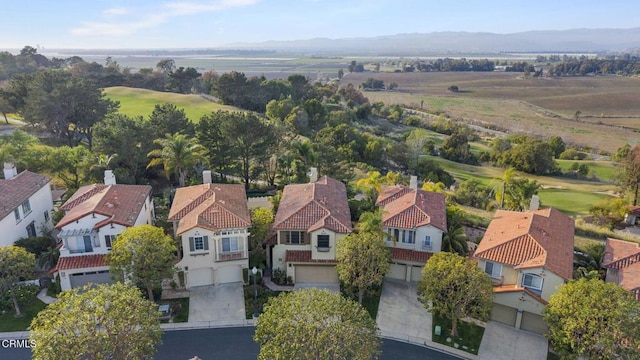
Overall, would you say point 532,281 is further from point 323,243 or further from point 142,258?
point 142,258

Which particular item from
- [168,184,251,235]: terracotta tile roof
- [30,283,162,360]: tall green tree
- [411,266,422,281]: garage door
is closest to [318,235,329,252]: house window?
[168,184,251,235]: terracotta tile roof

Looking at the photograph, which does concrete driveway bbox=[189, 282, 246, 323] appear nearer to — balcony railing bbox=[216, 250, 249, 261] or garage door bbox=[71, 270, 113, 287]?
balcony railing bbox=[216, 250, 249, 261]

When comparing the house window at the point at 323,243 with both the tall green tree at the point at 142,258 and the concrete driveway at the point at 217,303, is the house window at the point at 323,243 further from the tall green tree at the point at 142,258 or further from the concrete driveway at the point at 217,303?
the tall green tree at the point at 142,258

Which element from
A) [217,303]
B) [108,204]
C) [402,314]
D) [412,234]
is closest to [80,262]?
[108,204]

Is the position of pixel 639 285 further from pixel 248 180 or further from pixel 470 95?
pixel 470 95

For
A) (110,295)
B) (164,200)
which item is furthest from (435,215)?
A: (164,200)

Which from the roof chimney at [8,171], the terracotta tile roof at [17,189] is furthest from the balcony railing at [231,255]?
the roof chimney at [8,171]

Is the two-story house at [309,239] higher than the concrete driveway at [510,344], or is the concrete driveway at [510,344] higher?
the two-story house at [309,239]
